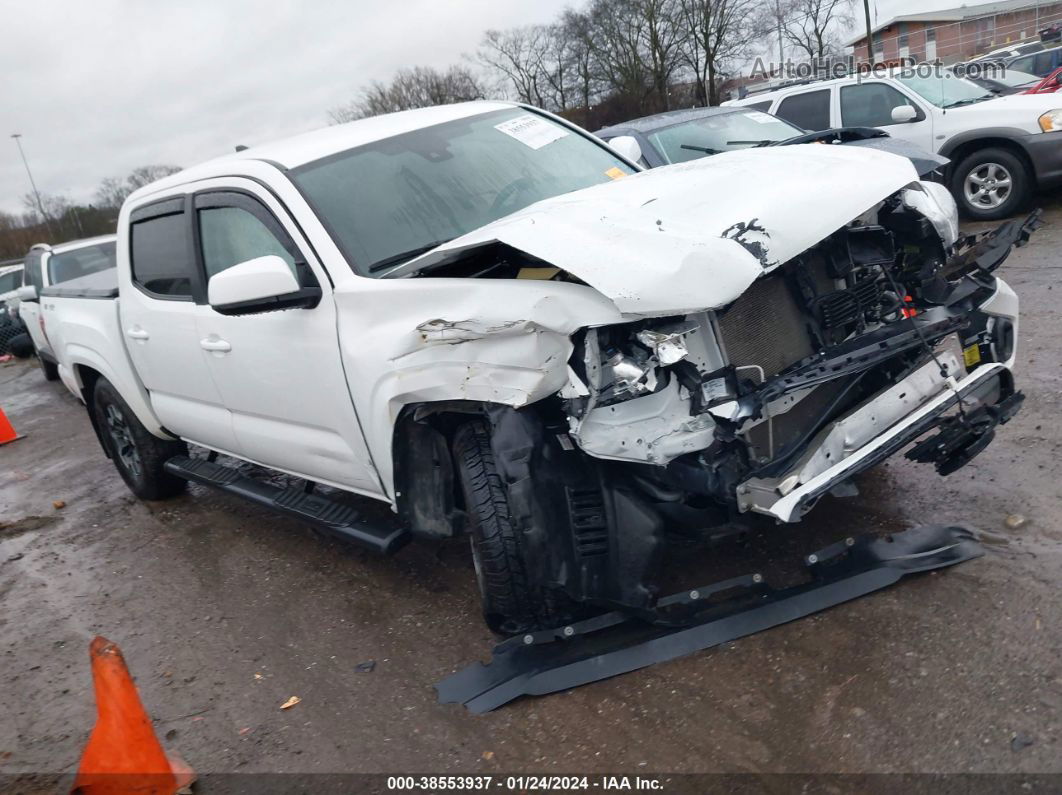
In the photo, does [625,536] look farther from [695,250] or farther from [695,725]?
[695,250]

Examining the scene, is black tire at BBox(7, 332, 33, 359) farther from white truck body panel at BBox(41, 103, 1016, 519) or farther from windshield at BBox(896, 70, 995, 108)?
windshield at BBox(896, 70, 995, 108)

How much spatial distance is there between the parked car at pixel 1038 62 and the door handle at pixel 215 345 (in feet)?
75.8

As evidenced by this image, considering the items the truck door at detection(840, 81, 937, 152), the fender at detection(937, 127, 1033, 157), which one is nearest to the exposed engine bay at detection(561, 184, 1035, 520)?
the fender at detection(937, 127, 1033, 157)

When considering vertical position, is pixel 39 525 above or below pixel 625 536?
below

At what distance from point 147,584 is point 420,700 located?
2154 mm

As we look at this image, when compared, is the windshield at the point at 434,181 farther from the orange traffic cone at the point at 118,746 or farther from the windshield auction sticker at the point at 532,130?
the orange traffic cone at the point at 118,746

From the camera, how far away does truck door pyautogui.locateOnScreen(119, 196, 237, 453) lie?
425cm

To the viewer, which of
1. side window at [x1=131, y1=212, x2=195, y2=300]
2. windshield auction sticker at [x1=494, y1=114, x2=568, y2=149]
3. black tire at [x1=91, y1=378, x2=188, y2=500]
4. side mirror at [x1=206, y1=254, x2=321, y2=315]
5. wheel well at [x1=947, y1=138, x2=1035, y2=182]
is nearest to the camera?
side mirror at [x1=206, y1=254, x2=321, y2=315]

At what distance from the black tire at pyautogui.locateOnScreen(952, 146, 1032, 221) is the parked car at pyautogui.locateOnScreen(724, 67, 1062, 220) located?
0.4 inches

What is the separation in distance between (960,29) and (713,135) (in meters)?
74.3

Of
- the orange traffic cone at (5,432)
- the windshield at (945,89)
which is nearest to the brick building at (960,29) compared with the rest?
the windshield at (945,89)

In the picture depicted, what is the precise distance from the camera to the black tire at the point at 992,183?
29.9 feet

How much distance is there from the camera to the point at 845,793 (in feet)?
7.50

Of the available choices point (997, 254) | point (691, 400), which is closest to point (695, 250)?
point (691, 400)
